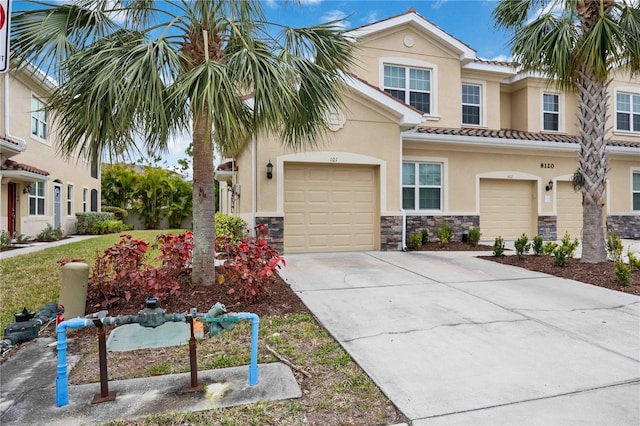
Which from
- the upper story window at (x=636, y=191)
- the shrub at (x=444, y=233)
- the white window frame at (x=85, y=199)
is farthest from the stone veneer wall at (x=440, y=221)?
the white window frame at (x=85, y=199)

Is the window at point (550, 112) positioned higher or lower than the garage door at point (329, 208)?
higher

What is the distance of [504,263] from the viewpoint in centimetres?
922

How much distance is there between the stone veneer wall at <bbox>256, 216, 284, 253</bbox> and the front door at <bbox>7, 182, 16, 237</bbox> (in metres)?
10.6

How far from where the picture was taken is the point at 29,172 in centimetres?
1302

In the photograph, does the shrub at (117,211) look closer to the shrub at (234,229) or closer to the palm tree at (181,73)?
the shrub at (234,229)

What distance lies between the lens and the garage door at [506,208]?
13.8m

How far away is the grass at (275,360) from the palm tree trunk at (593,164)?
23.8 ft

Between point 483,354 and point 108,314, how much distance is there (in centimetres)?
463

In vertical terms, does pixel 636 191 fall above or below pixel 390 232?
above

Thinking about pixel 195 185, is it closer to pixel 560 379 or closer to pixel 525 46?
pixel 560 379

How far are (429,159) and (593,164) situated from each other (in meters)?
4.96

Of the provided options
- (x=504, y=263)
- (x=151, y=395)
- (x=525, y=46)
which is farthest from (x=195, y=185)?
(x=525, y=46)

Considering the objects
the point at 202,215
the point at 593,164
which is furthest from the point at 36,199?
the point at 593,164

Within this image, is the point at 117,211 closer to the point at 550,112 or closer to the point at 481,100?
the point at 481,100
